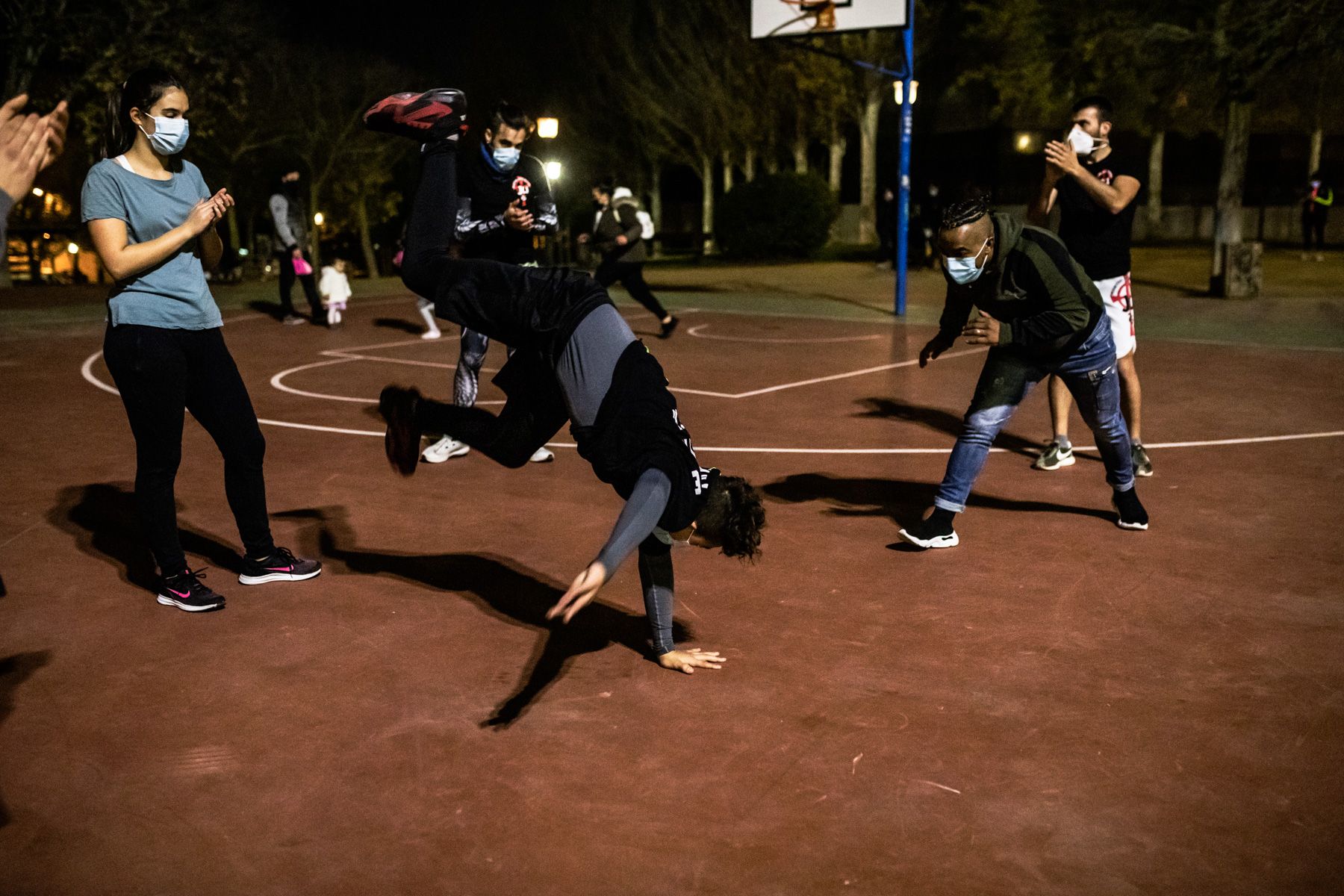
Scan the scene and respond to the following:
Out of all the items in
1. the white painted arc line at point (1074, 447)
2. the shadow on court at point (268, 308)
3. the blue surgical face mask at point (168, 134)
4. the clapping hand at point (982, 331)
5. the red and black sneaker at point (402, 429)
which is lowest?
the white painted arc line at point (1074, 447)

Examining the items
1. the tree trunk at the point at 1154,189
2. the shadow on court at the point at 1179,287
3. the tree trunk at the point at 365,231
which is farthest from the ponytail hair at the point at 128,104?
the tree trunk at the point at 365,231

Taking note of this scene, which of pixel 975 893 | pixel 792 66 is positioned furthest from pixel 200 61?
pixel 975 893

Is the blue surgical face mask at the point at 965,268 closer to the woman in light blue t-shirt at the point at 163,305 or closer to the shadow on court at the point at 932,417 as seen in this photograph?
the shadow on court at the point at 932,417

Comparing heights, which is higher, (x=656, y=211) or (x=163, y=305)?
(x=656, y=211)

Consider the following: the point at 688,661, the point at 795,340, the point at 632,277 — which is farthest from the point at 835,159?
the point at 688,661

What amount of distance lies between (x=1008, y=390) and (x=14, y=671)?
455 cm

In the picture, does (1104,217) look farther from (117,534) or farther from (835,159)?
(835,159)

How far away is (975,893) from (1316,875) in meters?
0.93

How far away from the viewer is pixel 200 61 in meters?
26.3

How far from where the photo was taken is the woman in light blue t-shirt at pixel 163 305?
4781 millimetres

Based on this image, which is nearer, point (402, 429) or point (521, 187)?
point (402, 429)

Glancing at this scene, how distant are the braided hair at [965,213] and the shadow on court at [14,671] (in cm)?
421

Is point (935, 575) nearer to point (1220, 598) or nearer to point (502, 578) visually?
point (1220, 598)

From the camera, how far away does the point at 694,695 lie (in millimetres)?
4445
